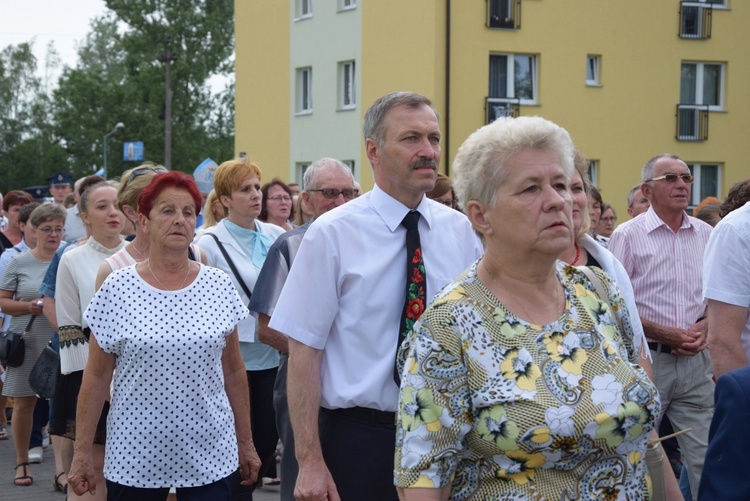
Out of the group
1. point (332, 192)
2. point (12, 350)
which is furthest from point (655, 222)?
point (12, 350)

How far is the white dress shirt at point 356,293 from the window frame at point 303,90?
105 feet

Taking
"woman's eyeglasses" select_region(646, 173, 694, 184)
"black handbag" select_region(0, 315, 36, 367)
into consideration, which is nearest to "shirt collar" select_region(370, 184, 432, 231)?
"woman's eyeglasses" select_region(646, 173, 694, 184)

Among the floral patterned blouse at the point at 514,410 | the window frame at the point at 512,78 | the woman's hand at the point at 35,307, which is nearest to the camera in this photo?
the floral patterned blouse at the point at 514,410

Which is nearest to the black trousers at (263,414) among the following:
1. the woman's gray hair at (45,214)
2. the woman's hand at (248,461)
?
the woman's hand at (248,461)

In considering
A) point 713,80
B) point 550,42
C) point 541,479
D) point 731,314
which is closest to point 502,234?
point 541,479

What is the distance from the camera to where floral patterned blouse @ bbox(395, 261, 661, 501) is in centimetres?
290

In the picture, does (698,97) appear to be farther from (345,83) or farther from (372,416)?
(372,416)

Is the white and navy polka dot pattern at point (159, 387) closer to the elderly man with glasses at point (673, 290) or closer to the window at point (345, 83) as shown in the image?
the elderly man with glasses at point (673, 290)

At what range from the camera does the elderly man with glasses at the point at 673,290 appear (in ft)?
22.6

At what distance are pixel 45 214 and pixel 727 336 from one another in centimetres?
653

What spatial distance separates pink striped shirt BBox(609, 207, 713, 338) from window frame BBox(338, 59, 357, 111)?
27.2 m

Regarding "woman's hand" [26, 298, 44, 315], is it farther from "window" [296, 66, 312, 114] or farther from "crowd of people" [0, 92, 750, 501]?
"window" [296, 66, 312, 114]

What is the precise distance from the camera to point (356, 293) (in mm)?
4160

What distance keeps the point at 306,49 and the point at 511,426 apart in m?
33.7
